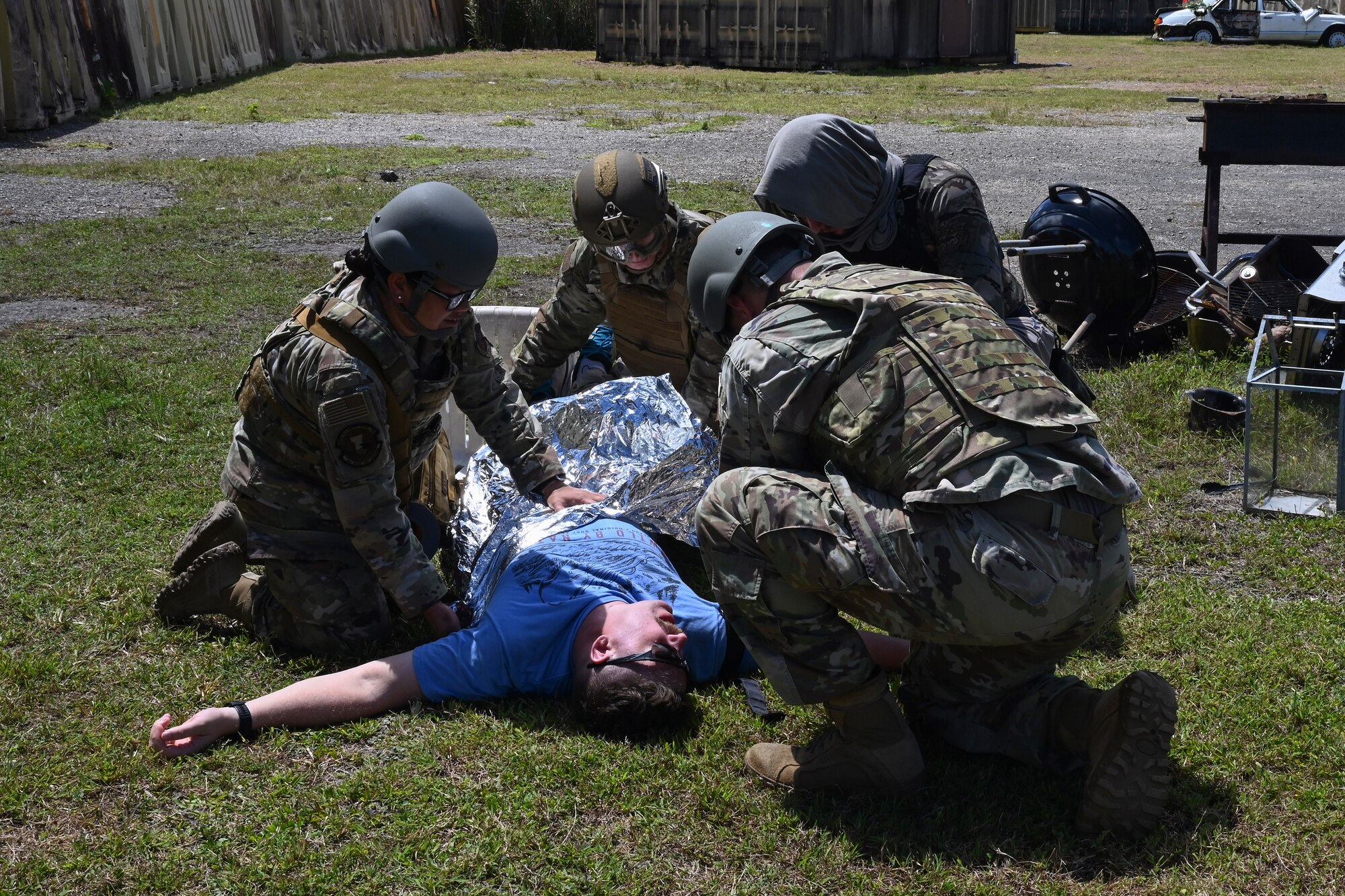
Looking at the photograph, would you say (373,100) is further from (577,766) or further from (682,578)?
(577,766)

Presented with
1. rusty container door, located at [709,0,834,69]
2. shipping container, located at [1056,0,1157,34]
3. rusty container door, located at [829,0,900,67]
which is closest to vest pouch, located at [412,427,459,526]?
rusty container door, located at [709,0,834,69]

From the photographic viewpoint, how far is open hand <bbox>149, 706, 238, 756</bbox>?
338 centimetres

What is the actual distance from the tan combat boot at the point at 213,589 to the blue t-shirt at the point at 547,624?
78 centimetres

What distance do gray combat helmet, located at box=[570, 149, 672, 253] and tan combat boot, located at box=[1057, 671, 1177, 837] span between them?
8.66 feet

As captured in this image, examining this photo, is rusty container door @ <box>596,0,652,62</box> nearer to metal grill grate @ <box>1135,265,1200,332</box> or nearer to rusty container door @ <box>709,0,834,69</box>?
rusty container door @ <box>709,0,834,69</box>

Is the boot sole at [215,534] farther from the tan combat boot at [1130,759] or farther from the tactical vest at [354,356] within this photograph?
the tan combat boot at [1130,759]

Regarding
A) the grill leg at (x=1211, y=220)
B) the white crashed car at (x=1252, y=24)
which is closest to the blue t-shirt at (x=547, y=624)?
the grill leg at (x=1211, y=220)

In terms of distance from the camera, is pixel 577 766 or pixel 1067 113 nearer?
pixel 577 766

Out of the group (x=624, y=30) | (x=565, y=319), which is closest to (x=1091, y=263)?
(x=565, y=319)

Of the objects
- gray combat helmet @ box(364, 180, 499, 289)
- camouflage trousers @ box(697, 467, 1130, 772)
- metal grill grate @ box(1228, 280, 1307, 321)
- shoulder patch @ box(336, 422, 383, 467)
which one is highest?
gray combat helmet @ box(364, 180, 499, 289)

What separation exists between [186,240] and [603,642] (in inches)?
303

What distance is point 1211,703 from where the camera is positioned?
139 inches

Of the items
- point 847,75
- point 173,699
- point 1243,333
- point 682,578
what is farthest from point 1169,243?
point 847,75

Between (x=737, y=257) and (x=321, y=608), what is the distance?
70.8 inches
